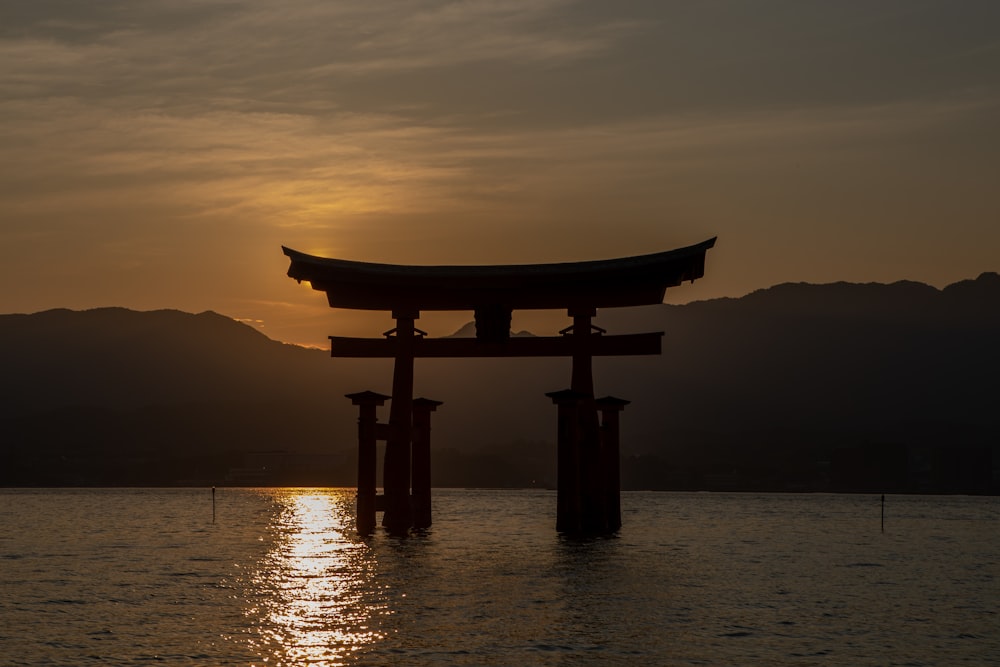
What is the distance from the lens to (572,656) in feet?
79.3

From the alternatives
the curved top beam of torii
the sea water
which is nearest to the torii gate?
the curved top beam of torii

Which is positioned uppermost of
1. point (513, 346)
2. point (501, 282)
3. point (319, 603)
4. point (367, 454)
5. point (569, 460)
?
point (501, 282)

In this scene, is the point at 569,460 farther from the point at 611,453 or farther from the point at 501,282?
the point at 501,282

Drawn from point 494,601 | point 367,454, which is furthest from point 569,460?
point 494,601

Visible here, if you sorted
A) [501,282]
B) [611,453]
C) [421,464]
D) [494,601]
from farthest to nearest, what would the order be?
[421,464] → [611,453] → [501,282] → [494,601]

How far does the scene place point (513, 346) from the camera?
4325 centimetres

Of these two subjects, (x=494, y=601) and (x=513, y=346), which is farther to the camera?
(x=513, y=346)

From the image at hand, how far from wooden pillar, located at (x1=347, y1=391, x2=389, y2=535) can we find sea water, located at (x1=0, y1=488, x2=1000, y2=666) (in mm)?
1320

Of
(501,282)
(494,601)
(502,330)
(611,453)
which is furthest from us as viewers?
(611,453)

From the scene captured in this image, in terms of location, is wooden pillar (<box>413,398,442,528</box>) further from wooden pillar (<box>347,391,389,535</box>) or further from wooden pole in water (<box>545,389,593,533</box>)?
wooden pole in water (<box>545,389,593,533</box>)

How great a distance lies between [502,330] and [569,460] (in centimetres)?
489

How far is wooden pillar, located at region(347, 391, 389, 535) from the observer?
43.0m

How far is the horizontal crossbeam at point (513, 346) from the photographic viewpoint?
4228 centimetres

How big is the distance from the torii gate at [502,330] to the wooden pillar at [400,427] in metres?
0.03
